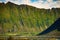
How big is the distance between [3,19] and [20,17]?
9.8 inches

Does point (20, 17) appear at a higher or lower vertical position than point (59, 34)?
higher

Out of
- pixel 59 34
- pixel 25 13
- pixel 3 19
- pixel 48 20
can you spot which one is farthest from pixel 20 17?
pixel 59 34

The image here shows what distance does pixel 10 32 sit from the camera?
2428mm

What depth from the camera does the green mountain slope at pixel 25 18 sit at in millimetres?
2434

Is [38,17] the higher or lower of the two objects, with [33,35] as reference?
higher

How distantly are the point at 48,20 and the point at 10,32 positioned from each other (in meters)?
0.58

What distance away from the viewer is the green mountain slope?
2.43 meters

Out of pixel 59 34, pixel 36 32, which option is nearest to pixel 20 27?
pixel 36 32

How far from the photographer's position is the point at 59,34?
2.41m

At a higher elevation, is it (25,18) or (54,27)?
(25,18)

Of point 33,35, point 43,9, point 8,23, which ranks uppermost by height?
point 43,9

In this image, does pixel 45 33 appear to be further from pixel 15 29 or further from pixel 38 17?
pixel 15 29

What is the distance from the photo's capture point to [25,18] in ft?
8.04

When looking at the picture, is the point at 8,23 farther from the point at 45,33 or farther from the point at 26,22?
the point at 45,33
